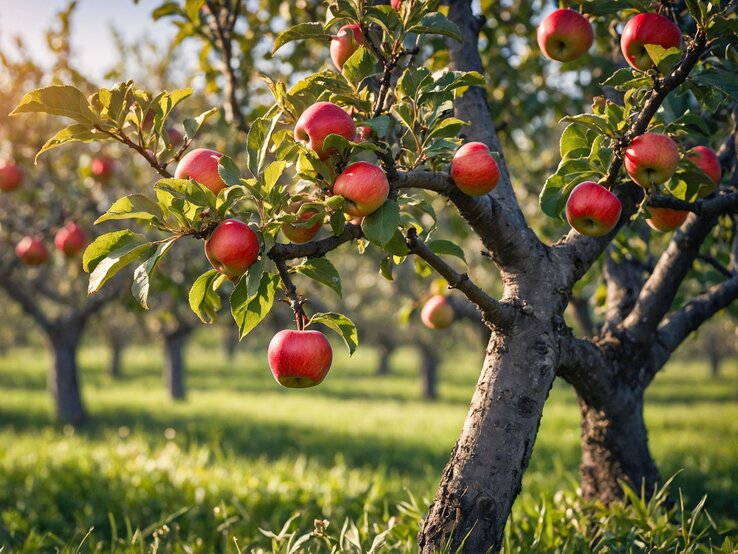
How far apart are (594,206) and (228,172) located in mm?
1175

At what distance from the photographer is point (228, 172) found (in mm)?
1807

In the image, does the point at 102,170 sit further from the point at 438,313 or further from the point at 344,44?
the point at 344,44

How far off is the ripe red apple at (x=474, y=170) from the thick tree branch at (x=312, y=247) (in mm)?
376

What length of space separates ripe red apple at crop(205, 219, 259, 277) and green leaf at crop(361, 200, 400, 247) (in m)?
0.32

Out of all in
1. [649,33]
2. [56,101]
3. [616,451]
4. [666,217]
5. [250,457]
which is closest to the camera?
[56,101]

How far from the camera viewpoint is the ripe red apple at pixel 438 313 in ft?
11.4

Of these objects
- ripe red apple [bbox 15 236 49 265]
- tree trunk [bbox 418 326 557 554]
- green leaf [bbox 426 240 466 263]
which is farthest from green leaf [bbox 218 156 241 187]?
ripe red apple [bbox 15 236 49 265]

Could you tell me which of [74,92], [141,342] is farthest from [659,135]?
[141,342]

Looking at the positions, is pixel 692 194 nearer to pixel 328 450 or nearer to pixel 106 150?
pixel 106 150

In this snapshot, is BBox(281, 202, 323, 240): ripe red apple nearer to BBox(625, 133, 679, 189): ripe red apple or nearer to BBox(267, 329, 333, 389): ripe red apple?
BBox(267, 329, 333, 389): ripe red apple

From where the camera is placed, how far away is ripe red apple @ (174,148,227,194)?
1.90 metres

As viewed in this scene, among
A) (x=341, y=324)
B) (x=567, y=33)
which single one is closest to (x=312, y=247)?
(x=341, y=324)

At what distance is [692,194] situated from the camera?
2.44 metres

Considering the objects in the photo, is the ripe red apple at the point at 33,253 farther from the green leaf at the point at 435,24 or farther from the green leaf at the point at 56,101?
the green leaf at the point at 435,24
